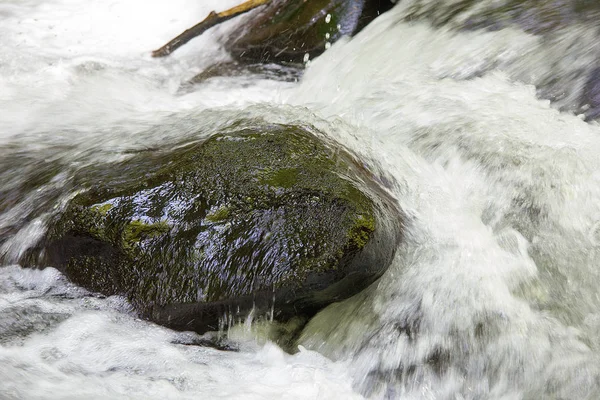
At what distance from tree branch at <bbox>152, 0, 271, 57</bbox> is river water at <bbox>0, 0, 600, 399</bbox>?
0.93 ft

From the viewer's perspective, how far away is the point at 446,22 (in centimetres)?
454

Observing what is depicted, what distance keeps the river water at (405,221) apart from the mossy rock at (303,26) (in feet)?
0.50

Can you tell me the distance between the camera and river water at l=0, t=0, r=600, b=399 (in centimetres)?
253

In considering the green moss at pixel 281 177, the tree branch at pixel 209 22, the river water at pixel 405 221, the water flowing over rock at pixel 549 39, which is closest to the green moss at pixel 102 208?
the river water at pixel 405 221

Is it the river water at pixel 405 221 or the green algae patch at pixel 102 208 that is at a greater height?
the green algae patch at pixel 102 208

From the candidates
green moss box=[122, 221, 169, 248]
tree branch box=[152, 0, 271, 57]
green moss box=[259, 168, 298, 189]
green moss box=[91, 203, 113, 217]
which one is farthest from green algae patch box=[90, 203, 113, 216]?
tree branch box=[152, 0, 271, 57]

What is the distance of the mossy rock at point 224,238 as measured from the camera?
2.55m

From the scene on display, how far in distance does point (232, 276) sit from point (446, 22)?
2.89 meters

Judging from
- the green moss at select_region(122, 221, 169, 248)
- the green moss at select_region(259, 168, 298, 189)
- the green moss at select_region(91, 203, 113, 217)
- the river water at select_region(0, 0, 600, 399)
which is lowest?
the river water at select_region(0, 0, 600, 399)

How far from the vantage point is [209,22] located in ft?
16.5

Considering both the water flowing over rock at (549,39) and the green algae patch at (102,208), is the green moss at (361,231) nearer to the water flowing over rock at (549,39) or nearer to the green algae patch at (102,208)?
the green algae patch at (102,208)

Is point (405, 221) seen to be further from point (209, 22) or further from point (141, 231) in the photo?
point (209, 22)

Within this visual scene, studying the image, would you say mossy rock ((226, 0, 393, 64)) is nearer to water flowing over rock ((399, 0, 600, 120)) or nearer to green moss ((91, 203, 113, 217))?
water flowing over rock ((399, 0, 600, 120))

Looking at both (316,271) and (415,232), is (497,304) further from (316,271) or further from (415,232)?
(316,271)
